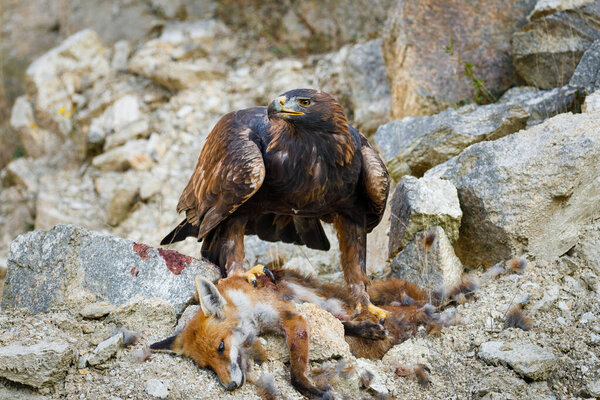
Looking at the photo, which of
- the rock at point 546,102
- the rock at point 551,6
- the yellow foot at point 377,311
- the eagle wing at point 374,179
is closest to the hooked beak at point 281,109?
the eagle wing at point 374,179

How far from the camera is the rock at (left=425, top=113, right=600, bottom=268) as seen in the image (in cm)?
458

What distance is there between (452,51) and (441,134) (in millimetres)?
1323

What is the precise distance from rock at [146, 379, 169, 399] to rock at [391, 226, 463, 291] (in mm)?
2092

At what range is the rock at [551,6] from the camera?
6145 millimetres

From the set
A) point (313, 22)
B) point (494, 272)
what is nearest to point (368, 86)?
point (313, 22)

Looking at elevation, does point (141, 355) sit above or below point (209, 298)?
below

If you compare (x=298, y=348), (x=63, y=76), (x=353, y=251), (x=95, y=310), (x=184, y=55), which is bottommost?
(x=63, y=76)

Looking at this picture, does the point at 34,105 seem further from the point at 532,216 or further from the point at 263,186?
the point at 532,216

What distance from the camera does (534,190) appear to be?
15.4 ft

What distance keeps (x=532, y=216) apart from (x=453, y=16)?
10.2 feet

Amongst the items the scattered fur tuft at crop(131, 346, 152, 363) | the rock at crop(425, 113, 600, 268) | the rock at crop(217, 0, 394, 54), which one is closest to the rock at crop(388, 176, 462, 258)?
the rock at crop(425, 113, 600, 268)

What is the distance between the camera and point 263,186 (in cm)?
464

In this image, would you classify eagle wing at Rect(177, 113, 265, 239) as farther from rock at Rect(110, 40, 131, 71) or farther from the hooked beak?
rock at Rect(110, 40, 131, 71)

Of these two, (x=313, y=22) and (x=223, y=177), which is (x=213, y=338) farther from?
(x=313, y=22)
